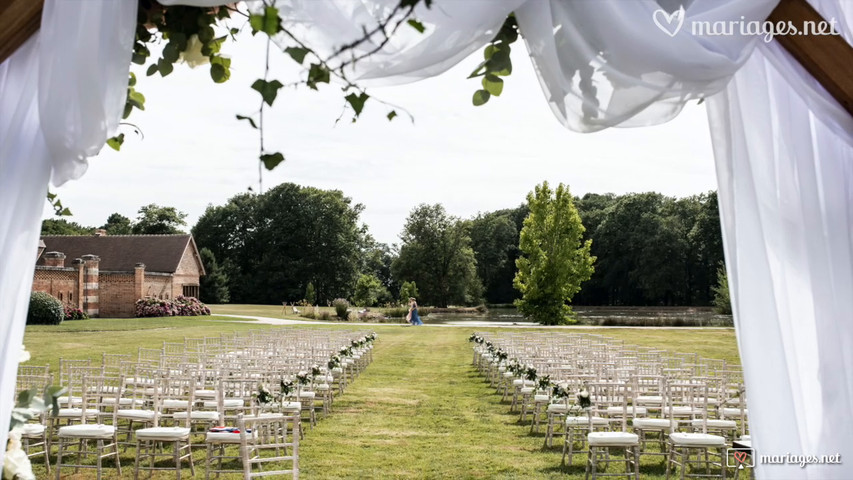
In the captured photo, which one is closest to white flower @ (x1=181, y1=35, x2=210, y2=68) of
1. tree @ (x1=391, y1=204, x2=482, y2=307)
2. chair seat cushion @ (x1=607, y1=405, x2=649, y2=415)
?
chair seat cushion @ (x1=607, y1=405, x2=649, y2=415)

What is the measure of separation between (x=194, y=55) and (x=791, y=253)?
2613 millimetres

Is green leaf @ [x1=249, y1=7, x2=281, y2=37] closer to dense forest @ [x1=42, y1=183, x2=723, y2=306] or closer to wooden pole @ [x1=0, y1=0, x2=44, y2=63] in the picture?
wooden pole @ [x1=0, y1=0, x2=44, y2=63]

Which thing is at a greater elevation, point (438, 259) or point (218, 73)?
point (438, 259)

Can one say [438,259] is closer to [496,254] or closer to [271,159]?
[496,254]

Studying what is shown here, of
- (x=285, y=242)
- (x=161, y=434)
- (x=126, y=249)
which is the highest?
(x=285, y=242)

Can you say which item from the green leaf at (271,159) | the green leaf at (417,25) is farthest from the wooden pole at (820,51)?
the green leaf at (271,159)

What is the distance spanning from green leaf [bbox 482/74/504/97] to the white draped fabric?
1.19 feet

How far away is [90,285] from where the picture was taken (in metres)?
40.0

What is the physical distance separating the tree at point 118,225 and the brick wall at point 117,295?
28.1 meters

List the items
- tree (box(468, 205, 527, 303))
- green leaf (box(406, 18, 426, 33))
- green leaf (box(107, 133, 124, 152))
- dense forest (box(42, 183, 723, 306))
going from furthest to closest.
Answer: tree (box(468, 205, 527, 303)) → dense forest (box(42, 183, 723, 306)) → green leaf (box(107, 133, 124, 152)) → green leaf (box(406, 18, 426, 33))

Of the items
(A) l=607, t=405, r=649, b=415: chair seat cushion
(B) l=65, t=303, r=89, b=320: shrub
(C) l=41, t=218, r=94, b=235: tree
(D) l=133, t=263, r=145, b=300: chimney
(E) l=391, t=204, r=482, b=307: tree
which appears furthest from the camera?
(E) l=391, t=204, r=482, b=307: tree

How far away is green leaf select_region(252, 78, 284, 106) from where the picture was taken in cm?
283

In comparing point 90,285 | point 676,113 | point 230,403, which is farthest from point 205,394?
point 90,285

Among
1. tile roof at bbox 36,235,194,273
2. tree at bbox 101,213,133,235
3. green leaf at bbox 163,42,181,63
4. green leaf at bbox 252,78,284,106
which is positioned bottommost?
green leaf at bbox 252,78,284,106
